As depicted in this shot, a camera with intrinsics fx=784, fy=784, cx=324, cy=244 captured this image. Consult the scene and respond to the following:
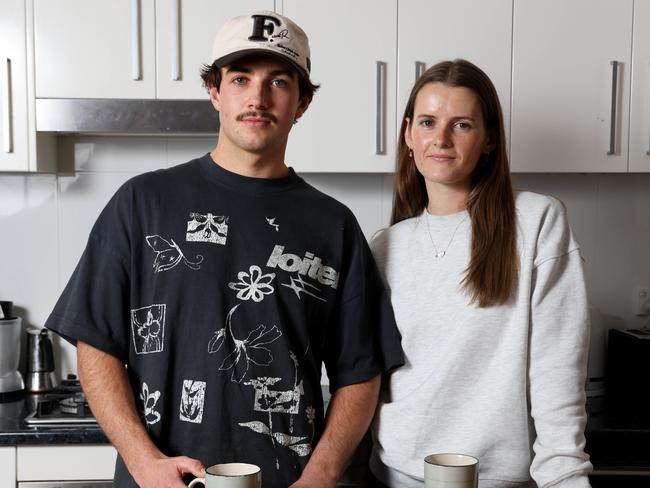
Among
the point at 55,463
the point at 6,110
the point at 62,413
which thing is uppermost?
the point at 6,110

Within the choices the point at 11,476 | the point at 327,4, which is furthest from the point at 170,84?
the point at 11,476

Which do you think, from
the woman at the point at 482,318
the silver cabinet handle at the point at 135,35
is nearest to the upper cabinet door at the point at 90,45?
the silver cabinet handle at the point at 135,35

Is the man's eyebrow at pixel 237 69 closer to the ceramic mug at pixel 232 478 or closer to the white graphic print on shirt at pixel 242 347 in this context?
the white graphic print on shirt at pixel 242 347

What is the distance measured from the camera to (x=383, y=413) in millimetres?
1455

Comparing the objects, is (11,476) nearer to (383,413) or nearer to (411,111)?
(383,413)

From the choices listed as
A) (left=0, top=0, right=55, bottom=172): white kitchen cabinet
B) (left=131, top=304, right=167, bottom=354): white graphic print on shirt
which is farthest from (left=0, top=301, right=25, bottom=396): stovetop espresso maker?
(left=131, top=304, right=167, bottom=354): white graphic print on shirt

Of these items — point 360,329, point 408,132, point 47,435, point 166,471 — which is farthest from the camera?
point 47,435

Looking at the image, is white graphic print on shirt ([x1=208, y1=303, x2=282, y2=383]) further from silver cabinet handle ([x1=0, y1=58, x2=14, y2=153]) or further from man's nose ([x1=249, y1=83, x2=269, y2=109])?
silver cabinet handle ([x1=0, y1=58, x2=14, y2=153])

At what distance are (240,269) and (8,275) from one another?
55.3 inches

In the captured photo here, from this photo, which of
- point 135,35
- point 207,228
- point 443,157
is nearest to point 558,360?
point 443,157

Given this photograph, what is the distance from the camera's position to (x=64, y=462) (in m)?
1.98

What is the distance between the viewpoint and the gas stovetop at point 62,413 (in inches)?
78.2

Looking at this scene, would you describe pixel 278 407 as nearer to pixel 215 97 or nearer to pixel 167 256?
pixel 167 256

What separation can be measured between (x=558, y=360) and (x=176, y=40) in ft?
4.41
